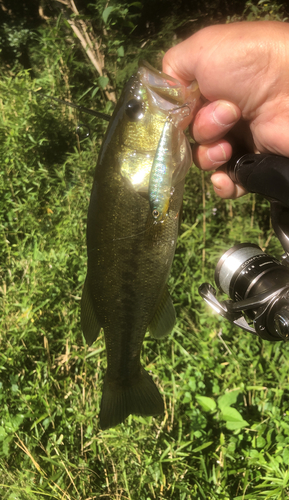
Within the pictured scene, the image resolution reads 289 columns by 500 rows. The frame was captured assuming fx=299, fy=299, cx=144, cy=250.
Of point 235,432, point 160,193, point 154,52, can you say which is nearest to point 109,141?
point 160,193

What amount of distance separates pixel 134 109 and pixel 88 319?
46.4 inches

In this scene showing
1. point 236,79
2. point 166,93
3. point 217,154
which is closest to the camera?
point 166,93

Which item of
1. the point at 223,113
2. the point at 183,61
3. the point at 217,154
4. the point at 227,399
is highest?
the point at 183,61

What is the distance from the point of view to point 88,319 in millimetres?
1759

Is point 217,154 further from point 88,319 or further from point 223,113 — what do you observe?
point 88,319

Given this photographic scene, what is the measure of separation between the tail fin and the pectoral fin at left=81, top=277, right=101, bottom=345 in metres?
0.33

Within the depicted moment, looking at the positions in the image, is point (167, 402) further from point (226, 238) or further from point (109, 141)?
point (109, 141)

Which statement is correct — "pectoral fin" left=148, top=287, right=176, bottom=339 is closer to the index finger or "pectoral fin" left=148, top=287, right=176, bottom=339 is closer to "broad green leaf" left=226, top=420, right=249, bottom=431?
"broad green leaf" left=226, top=420, right=249, bottom=431

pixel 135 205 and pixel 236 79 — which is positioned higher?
pixel 236 79

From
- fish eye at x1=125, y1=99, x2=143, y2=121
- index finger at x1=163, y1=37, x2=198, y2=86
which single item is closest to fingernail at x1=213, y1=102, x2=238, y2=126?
index finger at x1=163, y1=37, x2=198, y2=86

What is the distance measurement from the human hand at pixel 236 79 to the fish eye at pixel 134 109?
0.44 metres

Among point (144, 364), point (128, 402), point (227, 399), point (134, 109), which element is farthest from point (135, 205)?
point (227, 399)

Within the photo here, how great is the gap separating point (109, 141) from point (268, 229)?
244cm

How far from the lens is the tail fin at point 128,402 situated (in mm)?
1800
